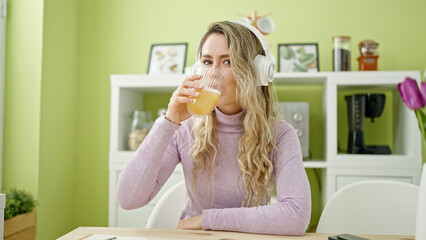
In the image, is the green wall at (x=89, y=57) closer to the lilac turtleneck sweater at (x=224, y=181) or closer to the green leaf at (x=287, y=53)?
the green leaf at (x=287, y=53)

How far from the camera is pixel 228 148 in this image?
139 centimetres

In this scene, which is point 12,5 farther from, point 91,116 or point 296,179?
point 296,179

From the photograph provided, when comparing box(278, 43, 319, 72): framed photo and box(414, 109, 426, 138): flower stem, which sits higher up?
box(278, 43, 319, 72): framed photo

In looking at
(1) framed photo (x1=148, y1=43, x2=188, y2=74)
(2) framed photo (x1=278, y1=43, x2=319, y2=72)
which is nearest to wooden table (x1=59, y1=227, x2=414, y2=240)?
(2) framed photo (x1=278, y1=43, x2=319, y2=72)

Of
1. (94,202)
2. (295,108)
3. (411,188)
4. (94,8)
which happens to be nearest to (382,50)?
(295,108)

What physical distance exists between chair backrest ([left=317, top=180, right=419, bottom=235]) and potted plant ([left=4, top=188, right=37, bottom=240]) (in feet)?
4.82

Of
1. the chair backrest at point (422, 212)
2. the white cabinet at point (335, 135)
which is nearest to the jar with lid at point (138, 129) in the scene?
the white cabinet at point (335, 135)

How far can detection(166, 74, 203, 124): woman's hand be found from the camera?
113cm

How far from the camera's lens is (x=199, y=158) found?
4.42 feet

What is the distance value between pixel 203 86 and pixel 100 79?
1857 millimetres

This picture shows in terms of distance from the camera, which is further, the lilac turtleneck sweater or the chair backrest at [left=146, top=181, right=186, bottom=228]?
the chair backrest at [left=146, top=181, right=186, bottom=228]

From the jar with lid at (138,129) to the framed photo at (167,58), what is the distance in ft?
0.97

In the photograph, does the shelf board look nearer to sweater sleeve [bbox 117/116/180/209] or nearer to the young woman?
the young woman

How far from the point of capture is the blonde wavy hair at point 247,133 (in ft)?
4.33
